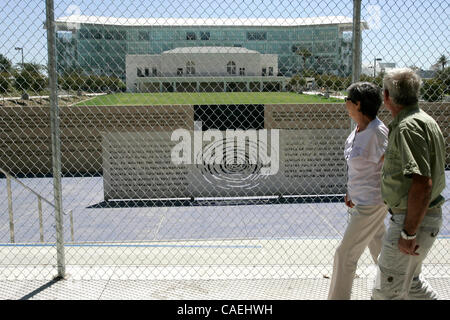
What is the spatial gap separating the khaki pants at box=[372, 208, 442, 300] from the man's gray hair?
615 mm

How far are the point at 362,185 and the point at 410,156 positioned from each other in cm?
76

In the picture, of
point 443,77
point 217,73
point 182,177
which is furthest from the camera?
point 217,73

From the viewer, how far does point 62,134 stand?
647 inches

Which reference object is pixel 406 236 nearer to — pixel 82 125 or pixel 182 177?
pixel 182 177

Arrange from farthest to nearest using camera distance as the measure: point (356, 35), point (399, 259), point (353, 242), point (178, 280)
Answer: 1. point (178, 280)
2. point (356, 35)
3. point (353, 242)
4. point (399, 259)

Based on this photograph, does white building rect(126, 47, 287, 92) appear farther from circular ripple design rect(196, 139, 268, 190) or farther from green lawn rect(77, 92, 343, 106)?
circular ripple design rect(196, 139, 268, 190)

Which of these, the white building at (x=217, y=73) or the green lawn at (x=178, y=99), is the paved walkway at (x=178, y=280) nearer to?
the white building at (x=217, y=73)

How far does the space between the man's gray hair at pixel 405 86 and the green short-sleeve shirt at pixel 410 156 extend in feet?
0.17

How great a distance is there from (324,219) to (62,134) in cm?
996

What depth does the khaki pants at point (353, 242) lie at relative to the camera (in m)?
3.10

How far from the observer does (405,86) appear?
2615 mm

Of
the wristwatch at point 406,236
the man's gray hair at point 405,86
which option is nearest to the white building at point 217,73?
the man's gray hair at point 405,86

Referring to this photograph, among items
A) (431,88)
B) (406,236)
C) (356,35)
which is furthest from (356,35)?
(431,88)
